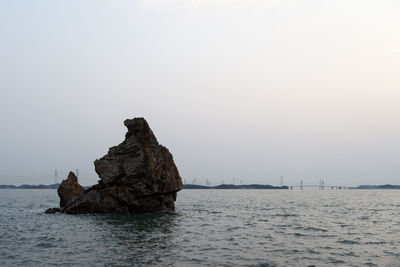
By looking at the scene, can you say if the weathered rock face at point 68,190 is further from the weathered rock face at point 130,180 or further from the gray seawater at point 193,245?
the gray seawater at point 193,245

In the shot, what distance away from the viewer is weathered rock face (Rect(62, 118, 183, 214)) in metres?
46.0

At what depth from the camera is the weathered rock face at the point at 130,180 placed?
46000 mm

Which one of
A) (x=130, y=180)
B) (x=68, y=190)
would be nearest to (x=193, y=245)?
(x=130, y=180)

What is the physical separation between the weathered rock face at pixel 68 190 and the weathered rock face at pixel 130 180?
233 inches

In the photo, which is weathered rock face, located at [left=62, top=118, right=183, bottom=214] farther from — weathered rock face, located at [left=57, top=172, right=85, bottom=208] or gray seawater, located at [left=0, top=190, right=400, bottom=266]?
gray seawater, located at [left=0, top=190, right=400, bottom=266]

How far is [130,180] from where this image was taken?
45.8m

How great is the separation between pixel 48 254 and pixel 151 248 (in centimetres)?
609

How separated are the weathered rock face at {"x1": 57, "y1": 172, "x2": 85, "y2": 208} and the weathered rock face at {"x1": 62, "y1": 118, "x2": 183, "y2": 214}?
19.4ft

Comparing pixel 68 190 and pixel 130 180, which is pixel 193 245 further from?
pixel 68 190

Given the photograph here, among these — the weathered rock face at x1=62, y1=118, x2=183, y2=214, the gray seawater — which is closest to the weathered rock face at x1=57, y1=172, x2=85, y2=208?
the weathered rock face at x1=62, y1=118, x2=183, y2=214

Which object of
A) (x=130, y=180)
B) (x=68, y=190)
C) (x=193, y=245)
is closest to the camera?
(x=193, y=245)

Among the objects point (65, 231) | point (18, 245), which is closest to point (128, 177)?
point (65, 231)

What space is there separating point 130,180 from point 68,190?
47.9 feet

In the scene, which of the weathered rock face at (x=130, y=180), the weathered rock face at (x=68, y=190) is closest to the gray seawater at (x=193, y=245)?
the weathered rock face at (x=130, y=180)
